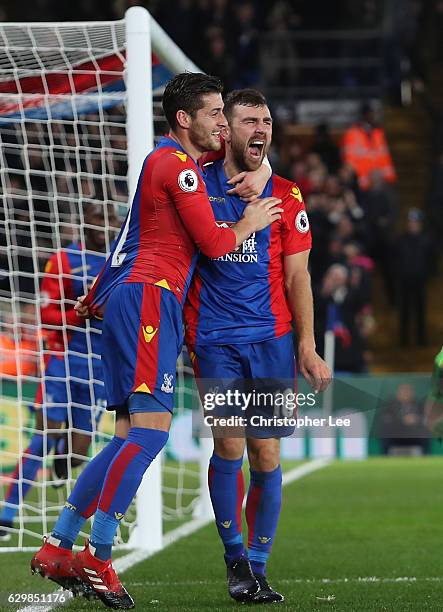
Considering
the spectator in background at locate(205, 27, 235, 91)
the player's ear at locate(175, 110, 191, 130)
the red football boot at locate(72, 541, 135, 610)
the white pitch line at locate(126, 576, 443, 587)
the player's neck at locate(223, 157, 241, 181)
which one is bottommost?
the white pitch line at locate(126, 576, 443, 587)

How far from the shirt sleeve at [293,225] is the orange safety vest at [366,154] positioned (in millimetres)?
14609

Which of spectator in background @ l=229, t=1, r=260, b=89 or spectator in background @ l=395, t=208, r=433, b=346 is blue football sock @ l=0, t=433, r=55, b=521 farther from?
spectator in background @ l=229, t=1, r=260, b=89

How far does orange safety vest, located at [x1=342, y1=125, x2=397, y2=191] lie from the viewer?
66.8 feet

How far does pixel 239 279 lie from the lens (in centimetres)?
564

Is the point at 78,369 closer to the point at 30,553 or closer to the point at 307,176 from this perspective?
the point at 30,553

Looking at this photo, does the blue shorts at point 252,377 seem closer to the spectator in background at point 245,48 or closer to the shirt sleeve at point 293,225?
the shirt sleeve at point 293,225

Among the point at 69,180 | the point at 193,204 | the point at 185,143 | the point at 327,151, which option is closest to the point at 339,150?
the point at 327,151

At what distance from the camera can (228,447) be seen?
18.7ft

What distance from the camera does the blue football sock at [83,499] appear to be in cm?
531

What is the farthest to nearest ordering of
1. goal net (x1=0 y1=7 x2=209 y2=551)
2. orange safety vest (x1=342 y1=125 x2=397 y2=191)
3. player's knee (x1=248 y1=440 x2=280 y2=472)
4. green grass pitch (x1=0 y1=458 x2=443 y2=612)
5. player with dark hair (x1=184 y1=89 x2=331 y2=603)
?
1. orange safety vest (x1=342 y1=125 x2=397 y2=191)
2. goal net (x1=0 y1=7 x2=209 y2=551)
3. player's knee (x1=248 y1=440 x2=280 y2=472)
4. player with dark hair (x1=184 y1=89 x2=331 y2=603)
5. green grass pitch (x1=0 y1=458 x2=443 y2=612)

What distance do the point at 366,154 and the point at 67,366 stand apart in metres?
12.7

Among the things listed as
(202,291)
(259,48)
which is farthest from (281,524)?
(259,48)

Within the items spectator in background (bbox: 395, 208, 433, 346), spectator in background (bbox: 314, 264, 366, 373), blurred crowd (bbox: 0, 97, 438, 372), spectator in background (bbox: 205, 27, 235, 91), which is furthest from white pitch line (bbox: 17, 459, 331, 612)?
spectator in background (bbox: 205, 27, 235, 91)

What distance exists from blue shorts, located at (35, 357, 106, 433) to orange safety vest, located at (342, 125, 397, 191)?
11.9m
